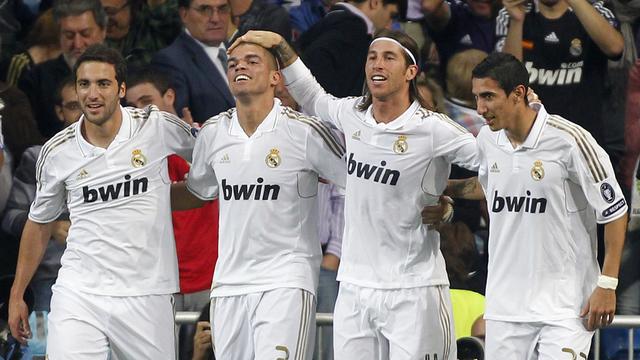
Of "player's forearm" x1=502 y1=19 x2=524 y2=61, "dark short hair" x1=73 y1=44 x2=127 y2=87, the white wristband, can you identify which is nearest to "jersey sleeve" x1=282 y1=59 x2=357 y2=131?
"dark short hair" x1=73 y1=44 x2=127 y2=87

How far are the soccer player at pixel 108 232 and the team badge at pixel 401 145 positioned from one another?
1.48m

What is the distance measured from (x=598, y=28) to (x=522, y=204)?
2451 millimetres

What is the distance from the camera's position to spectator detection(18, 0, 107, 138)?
12.3 m

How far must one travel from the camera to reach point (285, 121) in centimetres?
1021

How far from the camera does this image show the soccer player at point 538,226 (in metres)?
9.34

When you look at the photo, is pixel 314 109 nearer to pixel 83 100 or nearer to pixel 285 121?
pixel 285 121

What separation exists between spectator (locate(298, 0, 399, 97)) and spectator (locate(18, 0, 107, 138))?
1627mm

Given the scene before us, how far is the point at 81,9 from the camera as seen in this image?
12.3m

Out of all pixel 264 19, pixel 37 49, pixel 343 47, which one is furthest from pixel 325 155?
pixel 37 49

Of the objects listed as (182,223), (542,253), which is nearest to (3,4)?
(182,223)

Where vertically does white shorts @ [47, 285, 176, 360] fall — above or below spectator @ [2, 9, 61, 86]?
below

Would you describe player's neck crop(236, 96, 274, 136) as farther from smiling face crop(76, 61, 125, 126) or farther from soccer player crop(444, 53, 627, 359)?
soccer player crop(444, 53, 627, 359)

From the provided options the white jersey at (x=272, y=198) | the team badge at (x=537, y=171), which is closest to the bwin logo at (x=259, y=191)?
the white jersey at (x=272, y=198)

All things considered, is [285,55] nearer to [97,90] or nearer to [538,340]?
[97,90]
